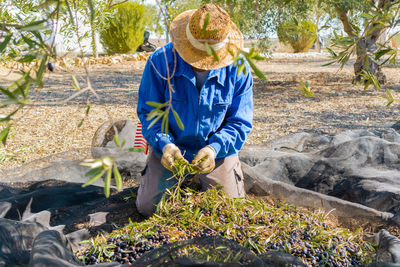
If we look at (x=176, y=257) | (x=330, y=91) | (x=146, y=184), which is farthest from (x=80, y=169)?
(x=330, y=91)

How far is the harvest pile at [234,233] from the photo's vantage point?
6.09 ft

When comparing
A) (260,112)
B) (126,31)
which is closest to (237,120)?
(260,112)

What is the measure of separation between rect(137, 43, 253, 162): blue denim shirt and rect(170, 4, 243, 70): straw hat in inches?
6.3

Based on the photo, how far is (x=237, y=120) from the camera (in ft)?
8.79

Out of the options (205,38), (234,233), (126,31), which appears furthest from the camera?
(126,31)

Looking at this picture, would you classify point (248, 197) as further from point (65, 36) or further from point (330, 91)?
point (330, 91)

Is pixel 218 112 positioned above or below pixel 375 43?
below

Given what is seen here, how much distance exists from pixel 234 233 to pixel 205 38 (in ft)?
3.58

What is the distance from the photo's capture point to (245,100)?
2.67m

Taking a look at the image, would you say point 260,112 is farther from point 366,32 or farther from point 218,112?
point 366,32

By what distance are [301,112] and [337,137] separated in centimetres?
225

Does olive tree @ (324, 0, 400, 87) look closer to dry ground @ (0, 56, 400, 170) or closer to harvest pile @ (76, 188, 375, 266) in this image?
dry ground @ (0, 56, 400, 170)

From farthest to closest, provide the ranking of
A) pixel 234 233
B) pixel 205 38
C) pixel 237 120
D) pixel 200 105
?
pixel 237 120
pixel 200 105
pixel 205 38
pixel 234 233

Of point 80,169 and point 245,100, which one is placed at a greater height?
point 245,100
